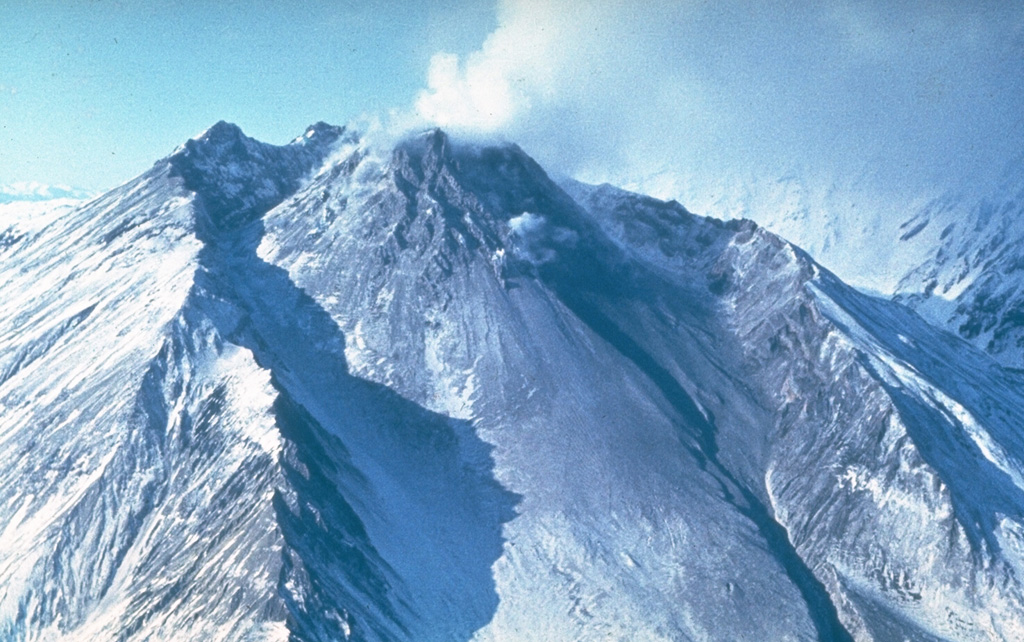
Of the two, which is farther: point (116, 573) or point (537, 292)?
point (537, 292)

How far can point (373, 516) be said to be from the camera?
401 feet

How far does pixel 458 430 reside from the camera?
14275 cm

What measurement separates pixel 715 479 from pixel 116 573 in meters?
76.2

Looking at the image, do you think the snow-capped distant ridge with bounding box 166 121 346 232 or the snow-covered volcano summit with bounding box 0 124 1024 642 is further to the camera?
the snow-capped distant ridge with bounding box 166 121 346 232

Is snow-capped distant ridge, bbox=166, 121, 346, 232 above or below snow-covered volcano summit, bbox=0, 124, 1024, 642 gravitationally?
above

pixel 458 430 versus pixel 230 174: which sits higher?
pixel 230 174

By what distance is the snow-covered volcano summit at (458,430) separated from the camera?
11294 cm

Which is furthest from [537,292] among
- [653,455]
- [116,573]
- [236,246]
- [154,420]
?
[116,573]

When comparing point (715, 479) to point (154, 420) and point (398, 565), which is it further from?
point (154, 420)

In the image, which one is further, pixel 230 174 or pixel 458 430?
pixel 230 174

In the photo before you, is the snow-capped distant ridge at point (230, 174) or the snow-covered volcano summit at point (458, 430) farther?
the snow-capped distant ridge at point (230, 174)

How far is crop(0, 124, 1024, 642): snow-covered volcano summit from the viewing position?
371ft

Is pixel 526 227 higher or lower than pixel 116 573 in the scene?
higher

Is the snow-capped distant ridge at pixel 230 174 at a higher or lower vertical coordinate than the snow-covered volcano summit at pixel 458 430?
higher
